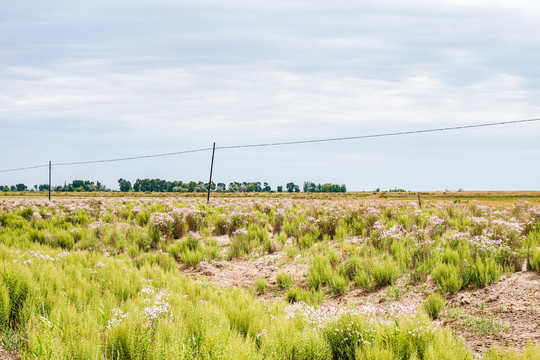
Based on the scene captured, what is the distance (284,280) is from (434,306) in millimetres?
3426

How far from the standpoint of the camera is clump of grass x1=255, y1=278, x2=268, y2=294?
8488 mm

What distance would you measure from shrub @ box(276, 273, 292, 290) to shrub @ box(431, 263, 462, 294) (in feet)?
10.5

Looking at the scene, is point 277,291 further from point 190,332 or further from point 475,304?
point 475,304

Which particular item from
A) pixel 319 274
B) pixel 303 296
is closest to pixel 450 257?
pixel 319 274

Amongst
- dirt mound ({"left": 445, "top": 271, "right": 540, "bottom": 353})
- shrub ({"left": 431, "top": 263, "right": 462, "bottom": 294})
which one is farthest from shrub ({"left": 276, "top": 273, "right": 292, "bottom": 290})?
dirt mound ({"left": 445, "top": 271, "right": 540, "bottom": 353})

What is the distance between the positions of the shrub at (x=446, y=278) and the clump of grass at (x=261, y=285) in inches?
148

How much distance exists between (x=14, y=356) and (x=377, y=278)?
670 centimetres

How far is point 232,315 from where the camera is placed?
5371 millimetres

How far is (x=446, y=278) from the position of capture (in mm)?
7578

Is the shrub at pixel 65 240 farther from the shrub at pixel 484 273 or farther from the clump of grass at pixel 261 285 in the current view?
the shrub at pixel 484 273

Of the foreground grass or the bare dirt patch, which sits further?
the bare dirt patch

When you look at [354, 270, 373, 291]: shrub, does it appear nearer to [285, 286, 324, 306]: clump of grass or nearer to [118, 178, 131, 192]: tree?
[285, 286, 324, 306]: clump of grass

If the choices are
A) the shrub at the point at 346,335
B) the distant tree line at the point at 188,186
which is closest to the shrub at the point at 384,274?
the shrub at the point at 346,335

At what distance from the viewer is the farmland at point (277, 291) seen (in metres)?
4.21
